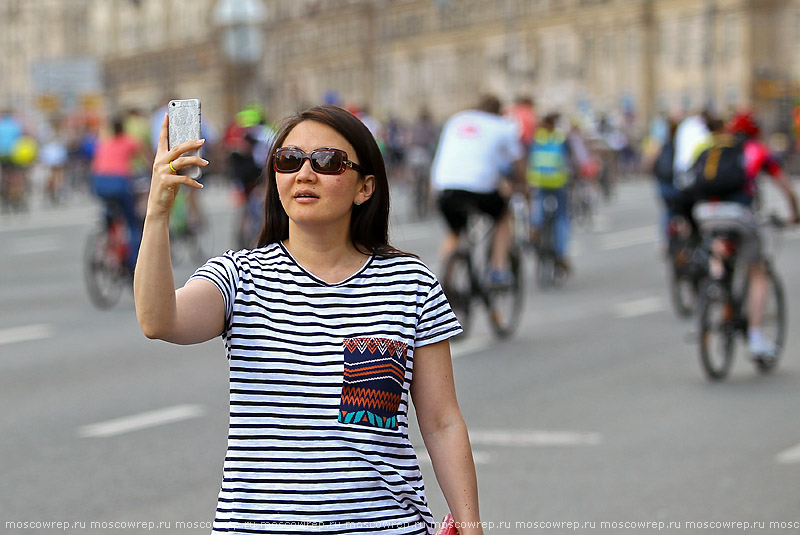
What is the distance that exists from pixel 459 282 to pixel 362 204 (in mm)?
8092

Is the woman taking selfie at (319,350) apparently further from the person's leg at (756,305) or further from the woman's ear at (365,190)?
the person's leg at (756,305)

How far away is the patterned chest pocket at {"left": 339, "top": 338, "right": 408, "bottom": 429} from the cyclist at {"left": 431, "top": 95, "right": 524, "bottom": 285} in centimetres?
817

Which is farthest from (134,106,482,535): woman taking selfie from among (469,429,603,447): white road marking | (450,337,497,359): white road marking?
(450,337,497,359): white road marking

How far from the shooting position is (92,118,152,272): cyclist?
1438cm

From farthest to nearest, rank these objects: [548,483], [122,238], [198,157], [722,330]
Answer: [122,238] → [722,330] → [548,483] → [198,157]

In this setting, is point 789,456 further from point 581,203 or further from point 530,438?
point 581,203

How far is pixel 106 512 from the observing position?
6160 millimetres

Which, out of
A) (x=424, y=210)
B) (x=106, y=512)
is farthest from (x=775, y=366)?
(x=424, y=210)

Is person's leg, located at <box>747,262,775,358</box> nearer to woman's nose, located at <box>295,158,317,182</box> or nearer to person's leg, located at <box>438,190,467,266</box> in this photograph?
person's leg, located at <box>438,190,467,266</box>

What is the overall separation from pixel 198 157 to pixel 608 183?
2930 centimetres

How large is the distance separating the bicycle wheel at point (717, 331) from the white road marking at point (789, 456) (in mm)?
2035

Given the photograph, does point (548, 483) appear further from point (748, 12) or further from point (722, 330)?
point (748, 12)

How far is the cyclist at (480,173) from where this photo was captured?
1116 cm

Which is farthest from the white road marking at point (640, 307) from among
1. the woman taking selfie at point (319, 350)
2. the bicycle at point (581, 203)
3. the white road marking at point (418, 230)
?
the woman taking selfie at point (319, 350)
